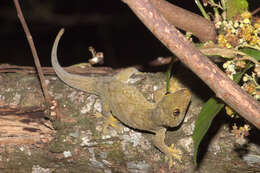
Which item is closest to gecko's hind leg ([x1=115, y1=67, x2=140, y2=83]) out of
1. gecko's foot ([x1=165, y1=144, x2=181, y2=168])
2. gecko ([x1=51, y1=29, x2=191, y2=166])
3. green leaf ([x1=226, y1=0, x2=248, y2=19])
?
gecko ([x1=51, y1=29, x2=191, y2=166])

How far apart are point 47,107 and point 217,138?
5.91 ft

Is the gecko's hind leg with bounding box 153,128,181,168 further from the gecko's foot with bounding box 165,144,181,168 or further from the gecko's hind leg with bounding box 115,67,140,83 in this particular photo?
the gecko's hind leg with bounding box 115,67,140,83

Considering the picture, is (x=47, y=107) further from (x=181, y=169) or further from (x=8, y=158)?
(x=181, y=169)

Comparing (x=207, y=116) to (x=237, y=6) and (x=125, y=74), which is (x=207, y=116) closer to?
(x=237, y=6)

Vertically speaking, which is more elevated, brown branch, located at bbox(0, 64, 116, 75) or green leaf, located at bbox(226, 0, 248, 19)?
green leaf, located at bbox(226, 0, 248, 19)

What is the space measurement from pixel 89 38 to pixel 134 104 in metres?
4.11

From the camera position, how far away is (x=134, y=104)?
3473 mm

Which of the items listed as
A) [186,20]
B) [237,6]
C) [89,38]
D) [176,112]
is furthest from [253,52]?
[89,38]

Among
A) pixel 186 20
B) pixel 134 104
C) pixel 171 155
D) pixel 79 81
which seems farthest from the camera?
pixel 79 81

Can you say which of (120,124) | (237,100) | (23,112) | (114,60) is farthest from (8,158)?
(114,60)

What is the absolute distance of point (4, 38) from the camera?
704cm

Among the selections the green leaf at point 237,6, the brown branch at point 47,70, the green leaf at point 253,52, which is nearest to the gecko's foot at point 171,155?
the green leaf at point 253,52

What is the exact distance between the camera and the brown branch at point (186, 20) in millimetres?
2635

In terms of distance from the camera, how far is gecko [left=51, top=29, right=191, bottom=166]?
2.99 metres
